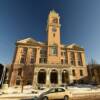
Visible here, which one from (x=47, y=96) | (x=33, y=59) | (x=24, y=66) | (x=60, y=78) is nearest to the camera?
(x=47, y=96)

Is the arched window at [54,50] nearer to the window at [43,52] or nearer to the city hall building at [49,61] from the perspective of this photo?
the city hall building at [49,61]

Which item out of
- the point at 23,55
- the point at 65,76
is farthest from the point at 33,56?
the point at 65,76

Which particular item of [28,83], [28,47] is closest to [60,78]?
[28,83]

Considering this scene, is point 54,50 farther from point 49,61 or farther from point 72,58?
point 72,58

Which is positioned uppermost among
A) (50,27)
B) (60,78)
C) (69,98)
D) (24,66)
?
(50,27)

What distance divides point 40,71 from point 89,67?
24738 millimetres

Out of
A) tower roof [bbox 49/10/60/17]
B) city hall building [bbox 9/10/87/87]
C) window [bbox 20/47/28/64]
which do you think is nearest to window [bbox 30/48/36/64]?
city hall building [bbox 9/10/87/87]

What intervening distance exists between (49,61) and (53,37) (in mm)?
11076

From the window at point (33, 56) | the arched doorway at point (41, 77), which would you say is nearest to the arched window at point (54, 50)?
the window at point (33, 56)

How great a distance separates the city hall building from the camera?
41.3 m

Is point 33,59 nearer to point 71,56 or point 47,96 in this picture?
point 71,56

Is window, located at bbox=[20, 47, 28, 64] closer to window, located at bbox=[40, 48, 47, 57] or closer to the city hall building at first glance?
the city hall building

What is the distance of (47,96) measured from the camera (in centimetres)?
1319

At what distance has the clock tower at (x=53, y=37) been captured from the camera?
47081 millimetres
